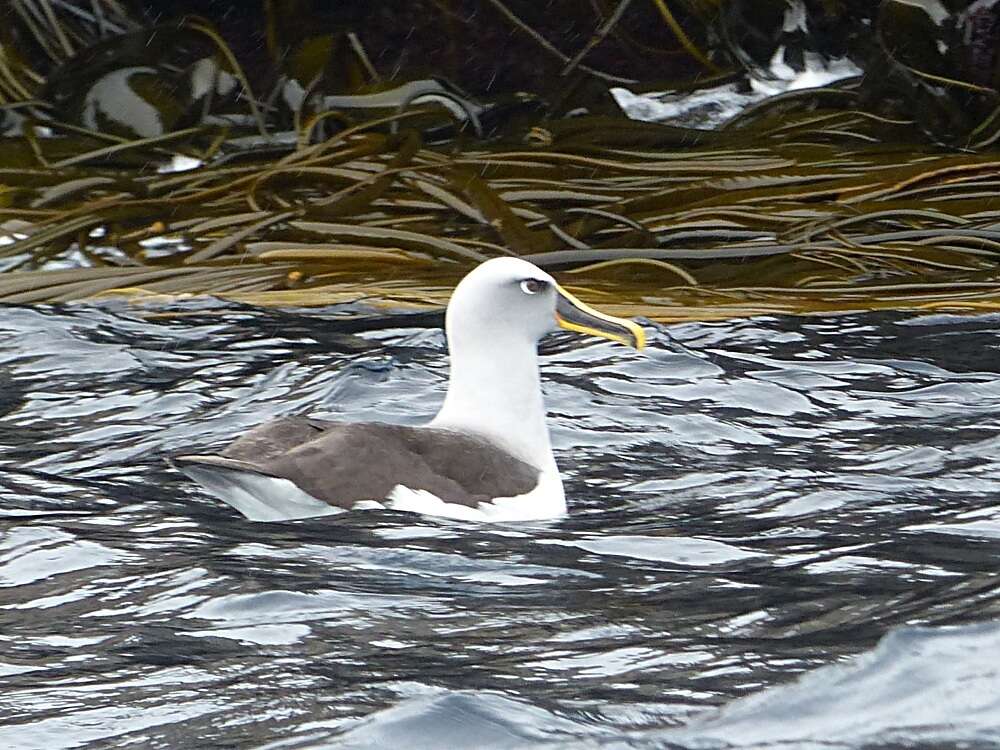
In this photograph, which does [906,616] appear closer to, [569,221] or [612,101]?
[569,221]

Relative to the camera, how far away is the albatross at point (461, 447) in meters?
5.07

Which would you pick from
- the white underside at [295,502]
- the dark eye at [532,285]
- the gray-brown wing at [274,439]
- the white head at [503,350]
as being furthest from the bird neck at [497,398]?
the gray-brown wing at [274,439]

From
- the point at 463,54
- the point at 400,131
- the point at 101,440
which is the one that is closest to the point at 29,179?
the point at 400,131

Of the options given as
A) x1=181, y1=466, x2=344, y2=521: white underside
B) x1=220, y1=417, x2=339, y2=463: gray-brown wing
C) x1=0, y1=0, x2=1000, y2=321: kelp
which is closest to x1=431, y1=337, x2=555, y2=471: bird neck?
x1=220, y1=417, x2=339, y2=463: gray-brown wing

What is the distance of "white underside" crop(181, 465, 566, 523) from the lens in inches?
199

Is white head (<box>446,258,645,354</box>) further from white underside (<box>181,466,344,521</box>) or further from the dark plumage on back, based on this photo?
white underside (<box>181,466,344,521</box>)

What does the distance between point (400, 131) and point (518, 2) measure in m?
1.48

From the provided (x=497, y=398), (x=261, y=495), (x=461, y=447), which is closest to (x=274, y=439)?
(x=261, y=495)

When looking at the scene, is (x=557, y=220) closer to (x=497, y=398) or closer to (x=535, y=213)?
(x=535, y=213)

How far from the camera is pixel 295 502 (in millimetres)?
5102

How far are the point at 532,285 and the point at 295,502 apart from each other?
3.91 feet

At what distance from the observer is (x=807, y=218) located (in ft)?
29.5

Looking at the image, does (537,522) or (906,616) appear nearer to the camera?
(906,616)

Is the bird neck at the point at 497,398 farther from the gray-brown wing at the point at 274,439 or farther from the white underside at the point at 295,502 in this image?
the gray-brown wing at the point at 274,439
